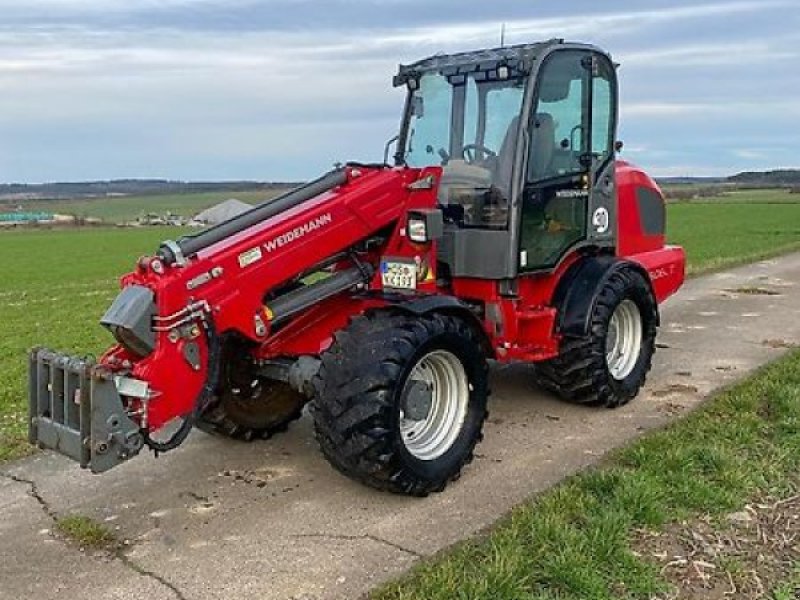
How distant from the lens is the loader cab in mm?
6406

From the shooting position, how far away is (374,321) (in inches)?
204

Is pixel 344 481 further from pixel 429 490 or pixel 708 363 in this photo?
pixel 708 363

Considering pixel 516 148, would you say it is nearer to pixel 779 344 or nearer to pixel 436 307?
pixel 436 307

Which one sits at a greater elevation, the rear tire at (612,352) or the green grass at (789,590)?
the rear tire at (612,352)

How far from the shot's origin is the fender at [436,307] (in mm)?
5281

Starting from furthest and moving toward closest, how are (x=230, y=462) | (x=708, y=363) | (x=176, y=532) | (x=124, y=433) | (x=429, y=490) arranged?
(x=708, y=363) → (x=230, y=462) → (x=429, y=490) → (x=176, y=532) → (x=124, y=433)

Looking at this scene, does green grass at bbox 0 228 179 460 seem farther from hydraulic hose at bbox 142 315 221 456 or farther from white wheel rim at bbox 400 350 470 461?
white wheel rim at bbox 400 350 470 461

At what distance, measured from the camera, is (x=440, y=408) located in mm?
5699

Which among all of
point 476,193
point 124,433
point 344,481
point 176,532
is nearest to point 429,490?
point 344,481

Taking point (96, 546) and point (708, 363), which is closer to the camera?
point (96, 546)

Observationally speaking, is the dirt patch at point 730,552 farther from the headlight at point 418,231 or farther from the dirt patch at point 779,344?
the dirt patch at point 779,344

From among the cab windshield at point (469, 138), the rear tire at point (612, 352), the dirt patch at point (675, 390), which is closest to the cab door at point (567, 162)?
the cab windshield at point (469, 138)

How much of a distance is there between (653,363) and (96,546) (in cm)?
560

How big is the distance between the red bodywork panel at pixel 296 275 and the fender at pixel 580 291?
64 millimetres
